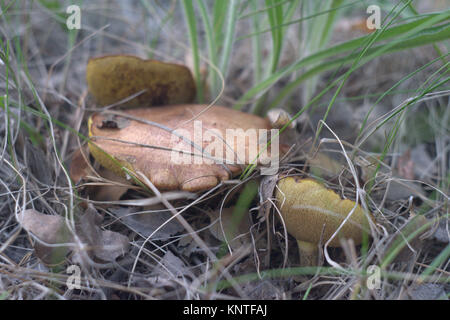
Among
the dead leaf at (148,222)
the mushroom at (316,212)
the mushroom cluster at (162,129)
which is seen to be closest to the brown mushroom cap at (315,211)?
the mushroom at (316,212)

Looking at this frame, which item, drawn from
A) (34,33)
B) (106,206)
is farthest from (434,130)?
(34,33)

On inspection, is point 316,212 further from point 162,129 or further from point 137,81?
point 137,81

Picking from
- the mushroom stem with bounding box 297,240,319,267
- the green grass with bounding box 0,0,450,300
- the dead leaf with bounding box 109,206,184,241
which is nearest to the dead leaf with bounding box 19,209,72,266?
the green grass with bounding box 0,0,450,300

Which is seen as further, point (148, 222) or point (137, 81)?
point (137, 81)

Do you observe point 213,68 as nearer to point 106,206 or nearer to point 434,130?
point 106,206

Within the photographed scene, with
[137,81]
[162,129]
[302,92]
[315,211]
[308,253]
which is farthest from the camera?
[302,92]

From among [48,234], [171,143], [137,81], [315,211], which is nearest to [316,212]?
[315,211]

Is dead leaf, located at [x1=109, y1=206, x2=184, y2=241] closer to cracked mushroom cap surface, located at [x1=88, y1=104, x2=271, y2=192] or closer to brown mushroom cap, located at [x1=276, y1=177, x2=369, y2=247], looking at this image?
cracked mushroom cap surface, located at [x1=88, y1=104, x2=271, y2=192]
